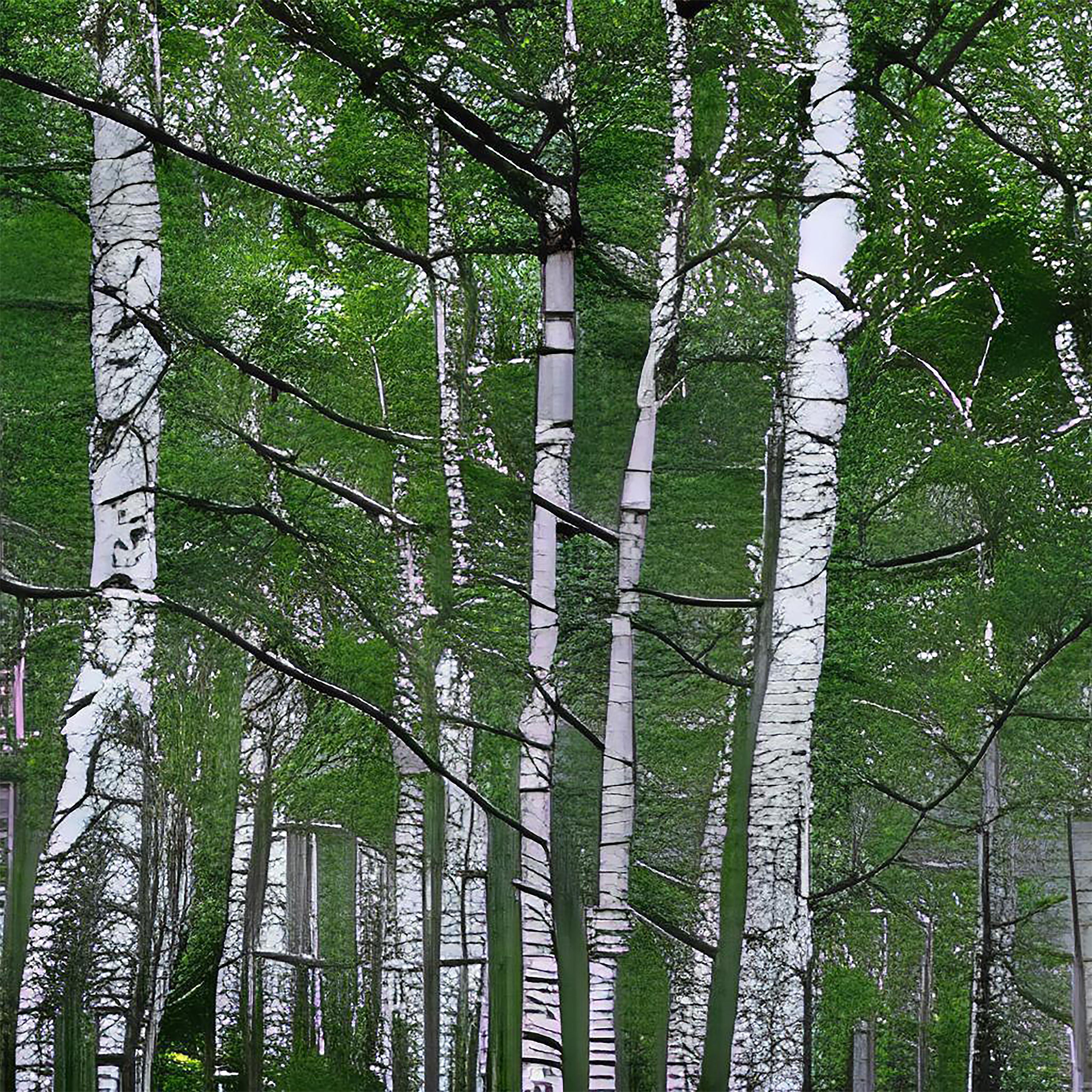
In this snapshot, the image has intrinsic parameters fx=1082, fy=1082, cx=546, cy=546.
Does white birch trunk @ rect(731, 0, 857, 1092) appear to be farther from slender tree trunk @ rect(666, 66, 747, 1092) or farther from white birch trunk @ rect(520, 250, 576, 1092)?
white birch trunk @ rect(520, 250, 576, 1092)

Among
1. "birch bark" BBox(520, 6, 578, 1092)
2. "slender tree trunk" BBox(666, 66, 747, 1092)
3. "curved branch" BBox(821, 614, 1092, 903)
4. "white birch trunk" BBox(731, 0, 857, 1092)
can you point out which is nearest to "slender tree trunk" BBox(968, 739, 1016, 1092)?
"curved branch" BBox(821, 614, 1092, 903)

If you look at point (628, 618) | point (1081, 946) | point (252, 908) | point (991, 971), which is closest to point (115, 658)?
point (252, 908)

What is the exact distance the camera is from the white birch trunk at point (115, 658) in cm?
241

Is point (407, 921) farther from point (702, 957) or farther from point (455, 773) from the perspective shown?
point (702, 957)

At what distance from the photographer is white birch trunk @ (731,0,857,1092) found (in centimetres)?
239

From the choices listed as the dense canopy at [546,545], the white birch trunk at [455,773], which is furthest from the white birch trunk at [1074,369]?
the white birch trunk at [455,773]

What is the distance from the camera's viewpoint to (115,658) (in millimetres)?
2438

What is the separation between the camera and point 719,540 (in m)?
2.44

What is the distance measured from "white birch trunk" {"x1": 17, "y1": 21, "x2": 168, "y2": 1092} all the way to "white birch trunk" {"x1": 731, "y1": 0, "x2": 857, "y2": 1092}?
4.41 ft

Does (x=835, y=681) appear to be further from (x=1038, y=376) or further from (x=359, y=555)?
(x=359, y=555)

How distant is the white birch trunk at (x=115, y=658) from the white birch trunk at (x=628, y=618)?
981mm

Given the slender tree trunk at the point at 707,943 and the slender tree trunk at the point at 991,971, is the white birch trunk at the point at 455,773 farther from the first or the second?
the slender tree trunk at the point at 991,971

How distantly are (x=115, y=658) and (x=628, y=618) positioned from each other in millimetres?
1160

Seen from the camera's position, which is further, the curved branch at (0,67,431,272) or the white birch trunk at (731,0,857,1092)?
the curved branch at (0,67,431,272)
